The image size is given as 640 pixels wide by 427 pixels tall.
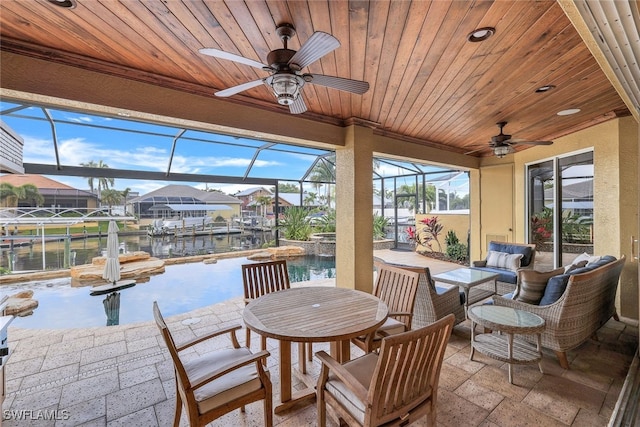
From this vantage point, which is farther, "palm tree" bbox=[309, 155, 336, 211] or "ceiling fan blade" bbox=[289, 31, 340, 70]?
"palm tree" bbox=[309, 155, 336, 211]

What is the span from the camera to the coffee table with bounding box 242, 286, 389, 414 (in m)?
1.77

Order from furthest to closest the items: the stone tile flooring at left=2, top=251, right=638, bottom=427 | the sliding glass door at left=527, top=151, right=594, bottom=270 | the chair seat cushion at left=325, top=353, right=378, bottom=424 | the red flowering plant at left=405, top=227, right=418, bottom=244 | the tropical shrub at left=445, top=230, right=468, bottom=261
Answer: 1. the red flowering plant at left=405, top=227, right=418, bottom=244
2. the tropical shrub at left=445, top=230, right=468, bottom=261
3. the sliding glass door at left=527, top=151, right=594, bottom=270
4. the stone tile flooring at left=2, top=251, right=638, bottom=427
5. the chair seat cushion at left=325, top=353, right=378, bottom=424

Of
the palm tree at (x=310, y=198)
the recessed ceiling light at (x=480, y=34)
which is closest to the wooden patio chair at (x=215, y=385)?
the recessed ceiling light at (x=480, y=34)

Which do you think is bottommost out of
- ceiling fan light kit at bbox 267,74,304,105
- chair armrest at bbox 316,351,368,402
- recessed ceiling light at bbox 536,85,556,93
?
chair armrest at bbox 316,351,368,402

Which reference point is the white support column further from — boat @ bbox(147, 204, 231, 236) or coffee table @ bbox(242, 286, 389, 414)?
boat @ bbox(147, 204, 231, 236)

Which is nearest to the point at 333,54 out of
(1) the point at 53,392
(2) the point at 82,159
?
(1) the point at 53,392

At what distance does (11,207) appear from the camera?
5859mm

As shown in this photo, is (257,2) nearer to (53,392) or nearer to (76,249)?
(53,392)

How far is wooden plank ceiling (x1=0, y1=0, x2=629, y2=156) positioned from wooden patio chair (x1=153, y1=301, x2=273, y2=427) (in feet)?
6.20

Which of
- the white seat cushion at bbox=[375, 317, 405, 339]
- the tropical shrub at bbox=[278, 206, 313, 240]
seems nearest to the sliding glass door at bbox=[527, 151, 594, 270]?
the white seat cushion at bbox=[375, 317, 405, 339]

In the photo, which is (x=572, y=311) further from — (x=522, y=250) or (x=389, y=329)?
(x=522, y=250)

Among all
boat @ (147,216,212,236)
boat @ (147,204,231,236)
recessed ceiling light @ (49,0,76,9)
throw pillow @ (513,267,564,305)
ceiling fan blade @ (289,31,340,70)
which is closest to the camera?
ceiling fan blade @ (289,31,340,70)

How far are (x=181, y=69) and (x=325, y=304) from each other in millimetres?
2493

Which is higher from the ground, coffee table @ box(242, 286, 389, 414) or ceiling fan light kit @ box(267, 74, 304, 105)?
ceiling fan light kit @ box(267, 74, 304, 105)
